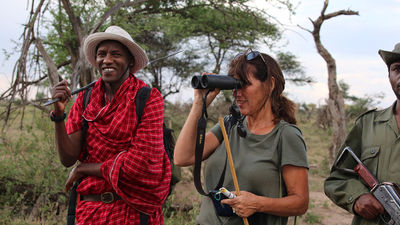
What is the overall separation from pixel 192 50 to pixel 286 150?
42.7ft

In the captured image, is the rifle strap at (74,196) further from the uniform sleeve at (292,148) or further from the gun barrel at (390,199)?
the gun barrel at (390,199)

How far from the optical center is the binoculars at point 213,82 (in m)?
1.58

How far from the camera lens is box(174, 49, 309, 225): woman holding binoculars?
1689 millimetres

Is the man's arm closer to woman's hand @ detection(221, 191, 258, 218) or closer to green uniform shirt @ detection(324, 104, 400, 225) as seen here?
woman's hand @ detection(221, 191, 258, 218)

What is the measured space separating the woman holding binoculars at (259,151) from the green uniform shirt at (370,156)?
380 mm

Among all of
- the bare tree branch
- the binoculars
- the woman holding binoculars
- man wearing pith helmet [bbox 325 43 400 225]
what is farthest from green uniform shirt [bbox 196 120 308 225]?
the bare tree branch

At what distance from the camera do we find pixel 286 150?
1.70 meters

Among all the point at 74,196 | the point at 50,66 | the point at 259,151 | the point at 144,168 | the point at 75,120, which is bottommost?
the point at 74,196

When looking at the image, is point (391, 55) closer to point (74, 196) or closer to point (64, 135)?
point (64, 135)

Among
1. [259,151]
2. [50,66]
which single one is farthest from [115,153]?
[50,66]

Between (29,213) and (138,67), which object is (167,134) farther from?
(29,213)

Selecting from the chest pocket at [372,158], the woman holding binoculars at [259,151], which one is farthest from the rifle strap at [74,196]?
the chest pocket at [372,158]

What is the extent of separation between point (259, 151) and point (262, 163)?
0.20 ft

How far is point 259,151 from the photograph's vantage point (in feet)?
5.76
